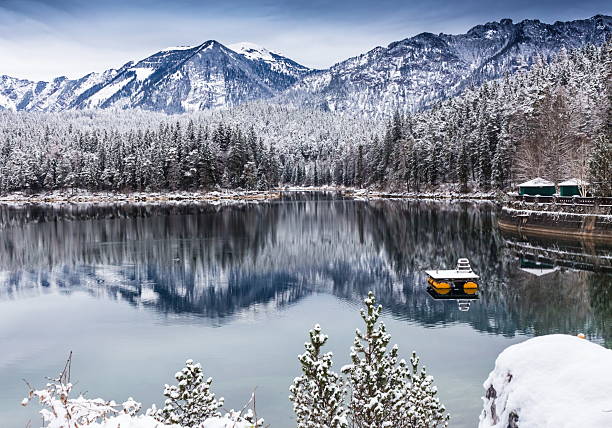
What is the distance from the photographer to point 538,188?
63.2 meters

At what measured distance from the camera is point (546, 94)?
85750 millimetres

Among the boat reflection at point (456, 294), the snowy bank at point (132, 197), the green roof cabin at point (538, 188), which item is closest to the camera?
the boat reflection at point (456, 294)

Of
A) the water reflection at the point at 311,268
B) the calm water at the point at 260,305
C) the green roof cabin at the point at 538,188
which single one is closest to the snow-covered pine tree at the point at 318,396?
the calm water at the point at 260,305

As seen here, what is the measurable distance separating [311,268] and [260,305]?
12.4 m

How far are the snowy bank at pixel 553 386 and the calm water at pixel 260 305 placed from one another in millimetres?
9991

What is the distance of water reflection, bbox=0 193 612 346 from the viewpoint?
2875cm

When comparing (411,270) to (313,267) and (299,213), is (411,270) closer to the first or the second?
(313,267)

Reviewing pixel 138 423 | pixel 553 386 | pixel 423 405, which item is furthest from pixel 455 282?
pixel 138 423

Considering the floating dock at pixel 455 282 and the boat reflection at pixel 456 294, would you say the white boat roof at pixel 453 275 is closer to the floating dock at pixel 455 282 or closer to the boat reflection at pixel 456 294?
the floating dock at pixel 455 282

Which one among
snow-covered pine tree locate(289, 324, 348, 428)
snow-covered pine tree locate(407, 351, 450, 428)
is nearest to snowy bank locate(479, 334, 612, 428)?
snow-covered pine tree locate(289, 324, 348, 428)

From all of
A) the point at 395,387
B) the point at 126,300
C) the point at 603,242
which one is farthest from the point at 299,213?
the point at 395,387

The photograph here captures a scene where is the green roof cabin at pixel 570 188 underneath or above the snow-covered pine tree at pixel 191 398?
above

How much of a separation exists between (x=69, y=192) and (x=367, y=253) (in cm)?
13155

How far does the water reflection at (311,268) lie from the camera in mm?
28750
